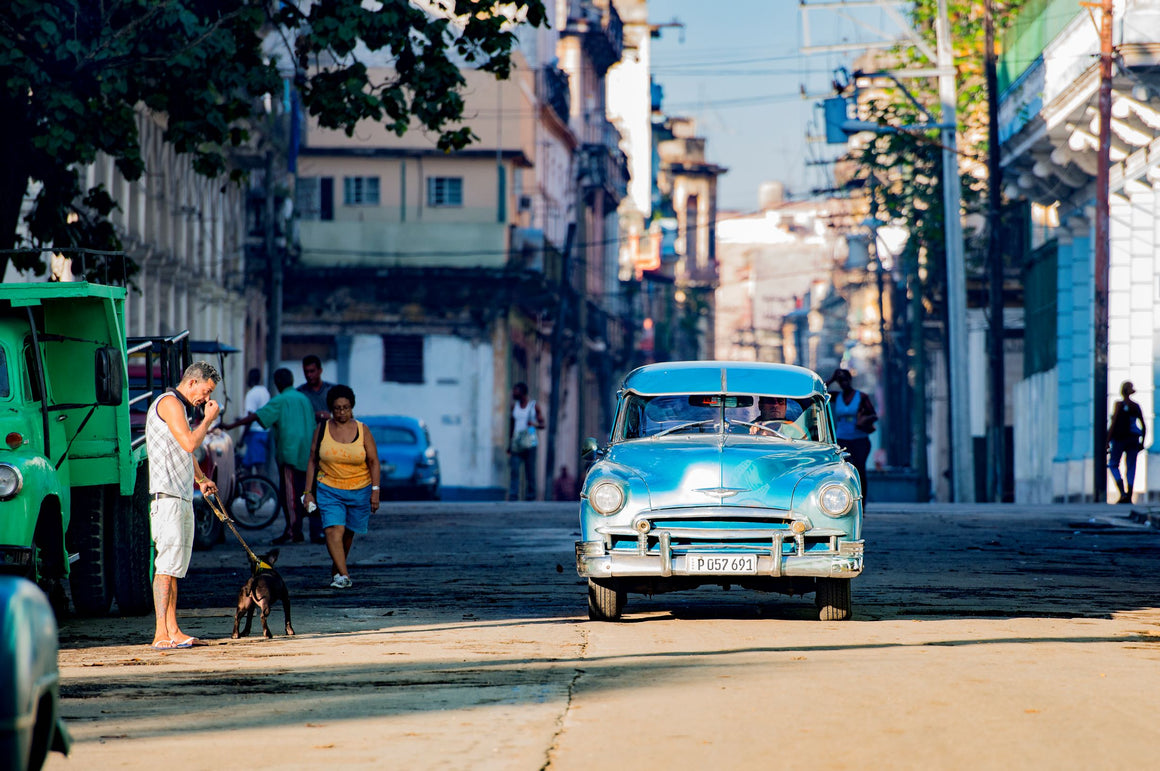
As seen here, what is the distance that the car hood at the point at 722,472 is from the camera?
1191 centimetres

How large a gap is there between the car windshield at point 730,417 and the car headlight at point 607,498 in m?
1.21

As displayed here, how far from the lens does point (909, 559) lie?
18.0 m

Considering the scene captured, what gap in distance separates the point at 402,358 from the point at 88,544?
130 feet

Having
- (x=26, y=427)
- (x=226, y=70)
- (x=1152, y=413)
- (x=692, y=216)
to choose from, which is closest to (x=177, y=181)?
(x=1152, y=413)

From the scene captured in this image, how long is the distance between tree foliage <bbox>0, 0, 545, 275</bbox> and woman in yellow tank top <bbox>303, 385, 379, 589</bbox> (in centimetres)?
412

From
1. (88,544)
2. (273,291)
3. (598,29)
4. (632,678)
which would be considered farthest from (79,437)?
(598,29)

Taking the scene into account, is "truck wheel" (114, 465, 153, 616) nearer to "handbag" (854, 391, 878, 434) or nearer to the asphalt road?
the asphalt road

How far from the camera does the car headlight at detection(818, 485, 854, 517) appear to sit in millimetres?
11852

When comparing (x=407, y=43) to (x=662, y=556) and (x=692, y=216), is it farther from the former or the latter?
(x=692, y=216)

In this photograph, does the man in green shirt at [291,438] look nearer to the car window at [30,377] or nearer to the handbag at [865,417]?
the handbag at [865,417]

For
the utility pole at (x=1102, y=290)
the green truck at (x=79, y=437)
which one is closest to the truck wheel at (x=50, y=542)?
the green truck at (x=79, y=437)

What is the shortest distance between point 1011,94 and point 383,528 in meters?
20.3

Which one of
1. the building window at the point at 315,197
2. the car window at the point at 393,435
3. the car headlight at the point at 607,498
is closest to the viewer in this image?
the car headlight at the point at 607,498

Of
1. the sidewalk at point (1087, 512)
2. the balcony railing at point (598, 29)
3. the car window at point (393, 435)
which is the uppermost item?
the balcony railing at point (598, 29)
